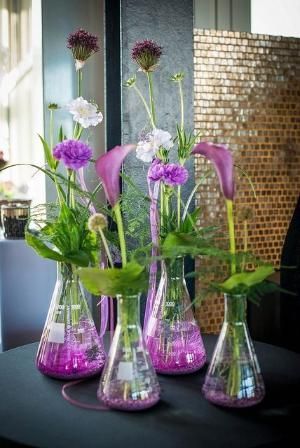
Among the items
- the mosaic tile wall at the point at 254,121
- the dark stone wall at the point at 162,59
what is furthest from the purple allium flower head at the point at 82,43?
the mosaic tile wall at the point at 254,121

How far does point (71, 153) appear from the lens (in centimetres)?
103

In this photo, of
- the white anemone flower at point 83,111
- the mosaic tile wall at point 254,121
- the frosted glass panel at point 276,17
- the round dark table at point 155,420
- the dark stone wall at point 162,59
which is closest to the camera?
the round dark table at point 155,420

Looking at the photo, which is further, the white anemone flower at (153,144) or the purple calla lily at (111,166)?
the white anemone flower at (153,144)

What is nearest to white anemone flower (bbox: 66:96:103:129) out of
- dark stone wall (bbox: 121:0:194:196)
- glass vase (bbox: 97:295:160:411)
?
glass vase (bbox: 97:295:160:411)

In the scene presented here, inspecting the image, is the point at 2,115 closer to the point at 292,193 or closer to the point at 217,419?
the point at 292,193

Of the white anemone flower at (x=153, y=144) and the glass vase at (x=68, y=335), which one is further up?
the white anemone flower at (x=153, y=144)

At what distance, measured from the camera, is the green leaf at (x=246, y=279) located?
954 millimetres

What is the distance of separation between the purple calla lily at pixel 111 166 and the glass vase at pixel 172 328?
9.6 inches

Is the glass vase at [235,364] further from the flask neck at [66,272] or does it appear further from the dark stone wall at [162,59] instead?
the dark stone wall at [162,59]

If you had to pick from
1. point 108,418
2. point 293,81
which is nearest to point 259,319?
point 293,81

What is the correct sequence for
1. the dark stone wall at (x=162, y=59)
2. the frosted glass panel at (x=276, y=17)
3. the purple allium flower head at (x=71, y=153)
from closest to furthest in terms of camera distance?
1. the purple allium flower head at (x=71, y=153)
2. the dark stone wall at (x=162, y=59)
3. the frosted glass panel at (x=276, y=17)

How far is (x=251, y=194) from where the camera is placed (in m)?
2.69

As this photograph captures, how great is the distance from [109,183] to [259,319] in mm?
1374

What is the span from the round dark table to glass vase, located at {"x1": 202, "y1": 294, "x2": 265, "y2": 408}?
0.03 m
